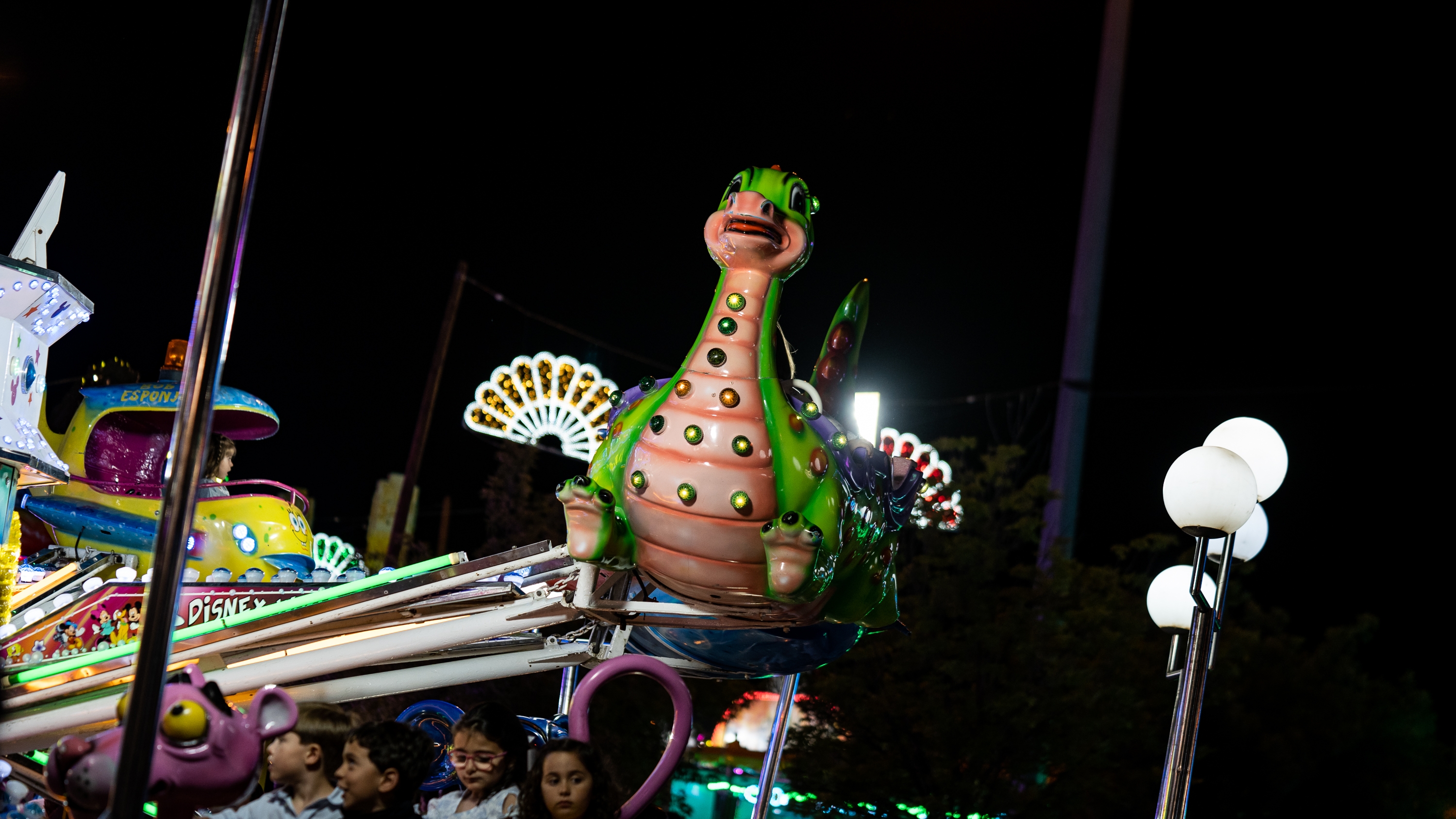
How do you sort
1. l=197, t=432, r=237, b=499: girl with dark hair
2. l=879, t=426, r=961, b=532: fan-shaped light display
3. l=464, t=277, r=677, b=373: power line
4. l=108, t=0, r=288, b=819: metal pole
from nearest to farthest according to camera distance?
l=108, t=0, r=288, b=819: metal pole, l=197, t=432, r=237, b=499: girl with dark hair, l=879, t=426, r=961, b=532: fan-shaped light display, l=464, t=277, r=677, b=373: power line

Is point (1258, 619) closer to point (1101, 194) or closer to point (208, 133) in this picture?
point (1101, 194)

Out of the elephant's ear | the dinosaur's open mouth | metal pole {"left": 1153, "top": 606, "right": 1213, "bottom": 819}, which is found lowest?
the elephant's ear

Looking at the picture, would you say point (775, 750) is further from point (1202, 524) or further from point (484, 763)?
point (484, 763)

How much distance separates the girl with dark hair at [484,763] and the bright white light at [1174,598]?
3862 millimetres

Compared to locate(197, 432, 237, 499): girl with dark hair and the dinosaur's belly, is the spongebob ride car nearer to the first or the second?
locate(197, 432, 237, 499): girl with dark hair

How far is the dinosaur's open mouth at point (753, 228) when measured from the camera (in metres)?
4.73

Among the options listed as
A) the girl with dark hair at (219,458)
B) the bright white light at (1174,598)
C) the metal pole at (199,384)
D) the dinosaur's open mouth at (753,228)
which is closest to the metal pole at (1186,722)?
the bright white light at (1174,598)

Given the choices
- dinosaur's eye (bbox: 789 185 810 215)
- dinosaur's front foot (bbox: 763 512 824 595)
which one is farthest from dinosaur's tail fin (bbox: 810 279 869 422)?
dinosaur's front foot (bbox: 763 512 824 595)

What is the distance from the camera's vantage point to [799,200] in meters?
4.88

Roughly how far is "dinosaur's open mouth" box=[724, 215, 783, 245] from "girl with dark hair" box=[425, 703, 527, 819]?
6.15ft

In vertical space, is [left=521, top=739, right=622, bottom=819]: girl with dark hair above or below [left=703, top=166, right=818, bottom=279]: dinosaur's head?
below

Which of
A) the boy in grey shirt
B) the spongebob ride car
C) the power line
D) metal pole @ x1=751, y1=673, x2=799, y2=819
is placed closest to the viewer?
the boy in grey shirt

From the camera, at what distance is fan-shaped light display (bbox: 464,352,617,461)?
14.1 meters

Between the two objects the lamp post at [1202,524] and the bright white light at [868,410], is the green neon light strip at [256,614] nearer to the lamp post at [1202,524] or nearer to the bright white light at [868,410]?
the lamp post at [1202,524]
